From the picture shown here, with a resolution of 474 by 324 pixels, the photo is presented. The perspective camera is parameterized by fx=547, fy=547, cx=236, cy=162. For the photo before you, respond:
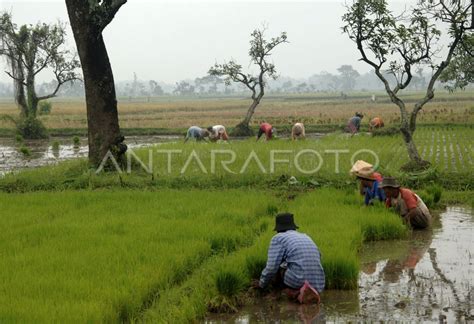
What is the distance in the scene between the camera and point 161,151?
1630 cm

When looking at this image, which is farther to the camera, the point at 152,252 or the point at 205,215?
the point at 205,215

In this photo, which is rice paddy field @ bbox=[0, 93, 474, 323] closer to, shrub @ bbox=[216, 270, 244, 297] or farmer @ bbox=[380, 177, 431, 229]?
shrub @ bbox=[216, 270, 244, 297]

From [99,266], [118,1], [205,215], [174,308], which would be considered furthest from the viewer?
[118,1]

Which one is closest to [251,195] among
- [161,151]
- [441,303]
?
[441,303]

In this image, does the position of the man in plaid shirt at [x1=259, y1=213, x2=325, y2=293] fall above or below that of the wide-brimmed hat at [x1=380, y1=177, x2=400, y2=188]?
below

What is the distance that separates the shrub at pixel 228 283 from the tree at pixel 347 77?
561 ft

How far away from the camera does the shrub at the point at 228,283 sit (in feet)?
17.1

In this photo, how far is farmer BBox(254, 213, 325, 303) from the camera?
5.14 meters

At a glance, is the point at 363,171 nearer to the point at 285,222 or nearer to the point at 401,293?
the point at 401,293

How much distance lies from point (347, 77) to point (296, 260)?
178 metres

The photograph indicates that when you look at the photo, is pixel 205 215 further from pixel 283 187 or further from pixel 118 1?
pixel 118 1

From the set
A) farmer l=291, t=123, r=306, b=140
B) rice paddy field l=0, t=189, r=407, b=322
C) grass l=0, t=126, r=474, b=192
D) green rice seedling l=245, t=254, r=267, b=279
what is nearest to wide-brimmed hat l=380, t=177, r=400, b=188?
rice paddy field l=0, t=189, r=407, b=322

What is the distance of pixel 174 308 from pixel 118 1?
30.5 ft

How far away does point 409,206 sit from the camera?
7.99 meters
